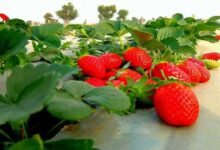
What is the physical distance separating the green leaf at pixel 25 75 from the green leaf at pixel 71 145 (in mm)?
77

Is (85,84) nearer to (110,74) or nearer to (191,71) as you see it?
(110,74)

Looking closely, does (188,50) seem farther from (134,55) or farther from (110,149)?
(110,149)

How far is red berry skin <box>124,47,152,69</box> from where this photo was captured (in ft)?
3.71

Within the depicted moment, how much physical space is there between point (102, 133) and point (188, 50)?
0.58 metres

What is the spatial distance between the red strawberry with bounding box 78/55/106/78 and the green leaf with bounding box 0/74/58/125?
0.67 meters

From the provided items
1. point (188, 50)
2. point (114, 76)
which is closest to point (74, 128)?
point (114, 76)

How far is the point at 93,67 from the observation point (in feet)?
3.62

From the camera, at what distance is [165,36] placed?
3.89 ft

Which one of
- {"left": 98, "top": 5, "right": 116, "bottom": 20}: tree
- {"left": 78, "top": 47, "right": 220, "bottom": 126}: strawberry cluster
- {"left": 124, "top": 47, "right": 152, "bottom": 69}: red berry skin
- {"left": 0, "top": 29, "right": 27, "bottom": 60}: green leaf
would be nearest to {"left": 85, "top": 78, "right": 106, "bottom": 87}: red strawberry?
{"left": 78, "top": 47, "right": 220, "bottom": 126}: strawberry cluster

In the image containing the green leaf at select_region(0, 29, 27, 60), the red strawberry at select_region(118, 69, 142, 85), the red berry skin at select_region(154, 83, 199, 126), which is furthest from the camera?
the red strawberry at select_region(118, 69, 142, 85)

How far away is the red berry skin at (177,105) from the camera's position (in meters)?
0.79

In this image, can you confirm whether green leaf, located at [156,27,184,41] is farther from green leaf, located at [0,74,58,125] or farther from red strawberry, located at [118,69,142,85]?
green leaf, located at [0,74,58,125]

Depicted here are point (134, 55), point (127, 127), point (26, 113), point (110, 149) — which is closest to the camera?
point (26, 113)

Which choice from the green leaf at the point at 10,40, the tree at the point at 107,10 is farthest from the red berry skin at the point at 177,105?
the tree at the point at 107,10
